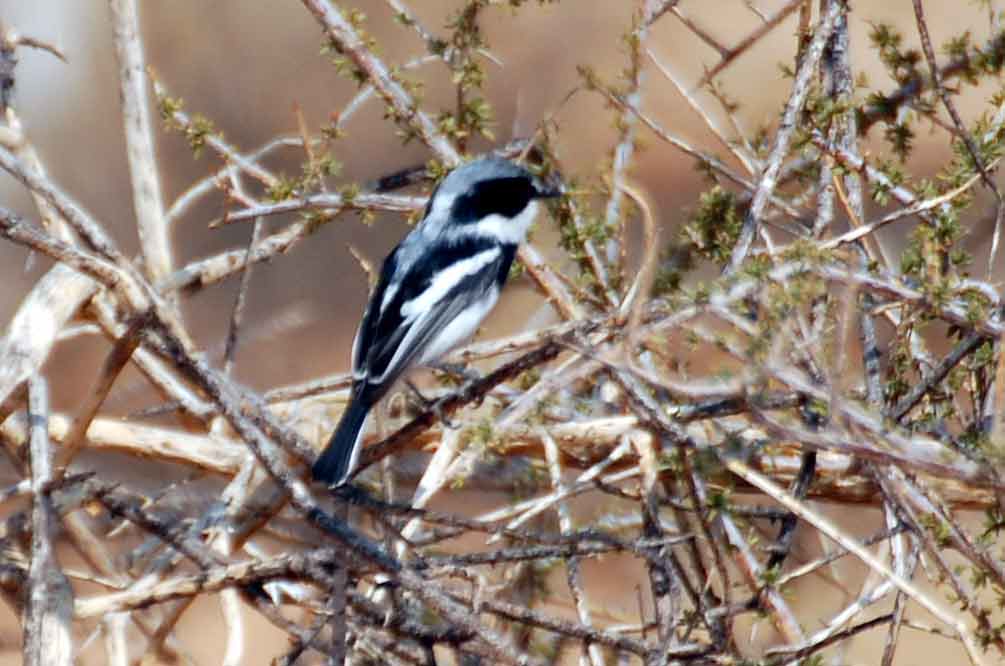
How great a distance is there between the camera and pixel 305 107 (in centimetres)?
856

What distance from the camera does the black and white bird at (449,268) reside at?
3.75 metres

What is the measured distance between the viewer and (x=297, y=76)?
859 centimetres

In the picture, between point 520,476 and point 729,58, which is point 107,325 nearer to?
point 520,476

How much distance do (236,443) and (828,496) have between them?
4.66 ft

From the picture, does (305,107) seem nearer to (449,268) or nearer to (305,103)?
(305,103)

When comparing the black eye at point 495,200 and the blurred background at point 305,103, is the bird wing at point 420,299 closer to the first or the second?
the black eye at point 495,200

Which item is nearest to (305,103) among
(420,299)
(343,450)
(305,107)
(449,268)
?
(305,107)

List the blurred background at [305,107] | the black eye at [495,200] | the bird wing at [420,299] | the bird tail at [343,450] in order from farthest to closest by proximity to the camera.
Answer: the blurred background at [305,107] < the black eye at [495,200] < the bird wing at [420,299] < the bird tail at [343,450]

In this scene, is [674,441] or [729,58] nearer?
[674,441]

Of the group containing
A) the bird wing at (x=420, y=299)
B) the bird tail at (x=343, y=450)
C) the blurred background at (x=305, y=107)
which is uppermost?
the blurred background at (x=305, y=107)

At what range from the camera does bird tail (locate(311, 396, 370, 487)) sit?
3.04 metres

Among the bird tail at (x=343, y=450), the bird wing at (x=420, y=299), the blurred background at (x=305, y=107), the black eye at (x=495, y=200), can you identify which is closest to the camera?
the bird tail at (x=343, y=450)

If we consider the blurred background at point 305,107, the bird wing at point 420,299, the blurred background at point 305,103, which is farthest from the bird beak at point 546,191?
the blurred background at point 305,107

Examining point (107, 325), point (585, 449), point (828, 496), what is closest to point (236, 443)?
point (107, 325)
